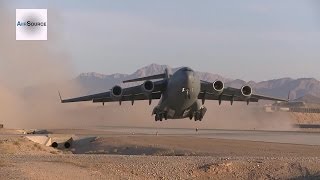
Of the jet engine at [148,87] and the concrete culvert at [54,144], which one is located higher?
the jet engine at [148,87]

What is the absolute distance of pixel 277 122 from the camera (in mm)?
121062

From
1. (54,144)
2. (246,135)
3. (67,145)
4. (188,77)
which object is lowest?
(246,135)

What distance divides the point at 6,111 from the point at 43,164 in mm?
88170

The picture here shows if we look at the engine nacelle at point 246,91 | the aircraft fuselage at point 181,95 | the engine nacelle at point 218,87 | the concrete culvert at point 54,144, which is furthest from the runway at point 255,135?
the concrete culvert at point 54,144

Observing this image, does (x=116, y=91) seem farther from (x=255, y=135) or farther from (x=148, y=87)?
(x=255, y=135)

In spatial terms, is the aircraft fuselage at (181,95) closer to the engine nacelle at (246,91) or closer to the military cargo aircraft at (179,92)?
the military cargo aircraft at (179,92)

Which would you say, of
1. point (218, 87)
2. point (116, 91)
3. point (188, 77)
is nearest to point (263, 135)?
point (218, 87)

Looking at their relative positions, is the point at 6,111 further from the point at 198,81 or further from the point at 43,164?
the point at 43,164

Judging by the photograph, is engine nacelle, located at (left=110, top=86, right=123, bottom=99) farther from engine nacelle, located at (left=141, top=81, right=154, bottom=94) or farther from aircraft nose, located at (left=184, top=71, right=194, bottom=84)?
aircraft nose, located at (left=184, top=71, right=194, bottom=84)

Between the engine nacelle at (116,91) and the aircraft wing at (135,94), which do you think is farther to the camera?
the aircraft wing at (135,94)

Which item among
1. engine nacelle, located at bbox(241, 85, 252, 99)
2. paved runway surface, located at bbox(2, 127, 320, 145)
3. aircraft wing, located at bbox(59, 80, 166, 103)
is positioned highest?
engine nacelle, located at bbox(241, 85, 252, 99)

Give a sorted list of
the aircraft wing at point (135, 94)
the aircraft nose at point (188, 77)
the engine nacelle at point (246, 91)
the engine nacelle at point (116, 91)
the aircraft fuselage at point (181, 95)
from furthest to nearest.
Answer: the aircraft wing at point (135, 94) → the engine nacelle at point (246, 91) → the engine nacelle at point (116, 91) → the aircraft fuselage at point (181, 95) → the aircraft nose at point (188, 77)

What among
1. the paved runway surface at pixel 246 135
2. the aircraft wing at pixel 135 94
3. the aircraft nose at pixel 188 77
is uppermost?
the aircraft nose at pixel 188 77

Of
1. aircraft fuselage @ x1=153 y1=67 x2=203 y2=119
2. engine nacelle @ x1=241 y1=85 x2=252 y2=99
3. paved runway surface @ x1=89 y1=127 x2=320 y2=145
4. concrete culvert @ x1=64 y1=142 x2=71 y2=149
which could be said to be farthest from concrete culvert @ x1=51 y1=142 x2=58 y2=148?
engine nacelle @ x1=241 y1=85 x2=252 y2=99
